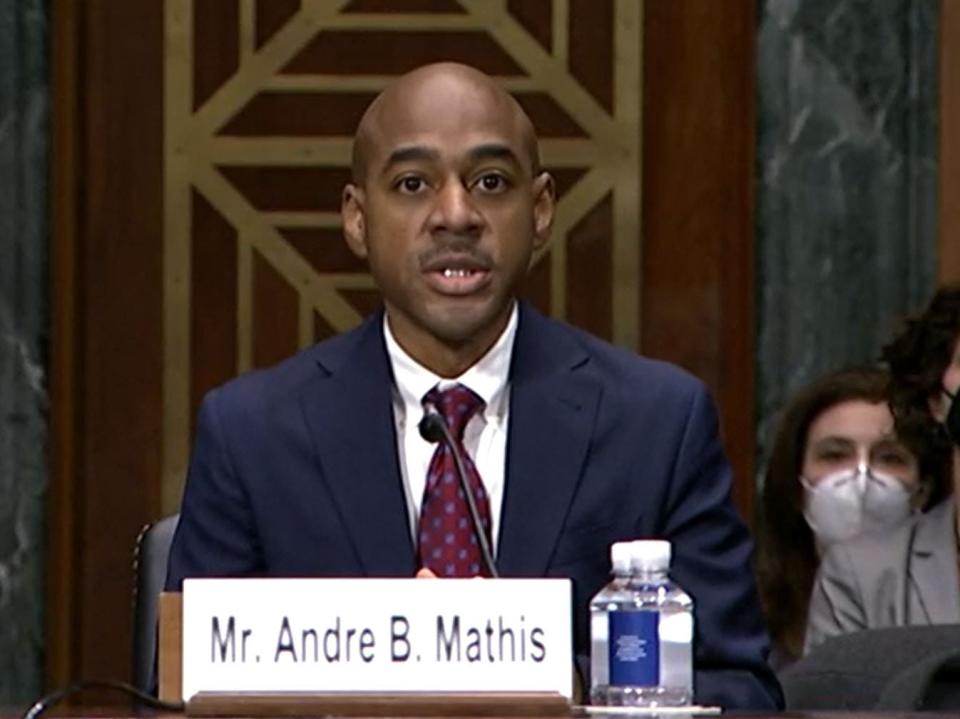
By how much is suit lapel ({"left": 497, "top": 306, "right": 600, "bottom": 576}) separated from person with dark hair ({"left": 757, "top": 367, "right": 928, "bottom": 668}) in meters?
1.35

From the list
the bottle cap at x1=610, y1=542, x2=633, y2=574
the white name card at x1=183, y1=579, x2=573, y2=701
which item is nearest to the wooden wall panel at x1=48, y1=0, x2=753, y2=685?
the bottle cap at x1=610, y1=542, x2=633, y2=574

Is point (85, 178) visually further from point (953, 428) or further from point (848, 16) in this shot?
point (953, 428)

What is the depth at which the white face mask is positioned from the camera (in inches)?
236

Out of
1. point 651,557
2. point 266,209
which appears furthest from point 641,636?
point 266,209

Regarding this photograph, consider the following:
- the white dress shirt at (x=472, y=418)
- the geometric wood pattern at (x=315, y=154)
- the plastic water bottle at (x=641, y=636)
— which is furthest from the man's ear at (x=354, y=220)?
the geometric wood pattern at (x=315, y=154)

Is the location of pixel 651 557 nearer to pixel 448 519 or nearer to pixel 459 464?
pixel 459 464

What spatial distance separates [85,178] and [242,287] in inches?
15.8

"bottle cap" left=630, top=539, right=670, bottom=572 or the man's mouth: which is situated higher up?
the man's mouth

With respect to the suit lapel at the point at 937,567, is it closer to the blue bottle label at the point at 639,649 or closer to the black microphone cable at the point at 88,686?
the blue bottle label at the point at 639,649

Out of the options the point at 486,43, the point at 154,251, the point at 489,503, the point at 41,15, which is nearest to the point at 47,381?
the point at 154,251

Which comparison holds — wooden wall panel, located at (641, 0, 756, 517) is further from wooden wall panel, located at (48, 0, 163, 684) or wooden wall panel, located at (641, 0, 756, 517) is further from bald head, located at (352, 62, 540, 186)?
bald head, located at (352, 62, 540, 186)

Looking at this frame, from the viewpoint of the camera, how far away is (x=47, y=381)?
21.7 ft

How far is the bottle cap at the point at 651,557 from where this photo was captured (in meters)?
3.85

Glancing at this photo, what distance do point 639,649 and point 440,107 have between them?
1108 millimetres
